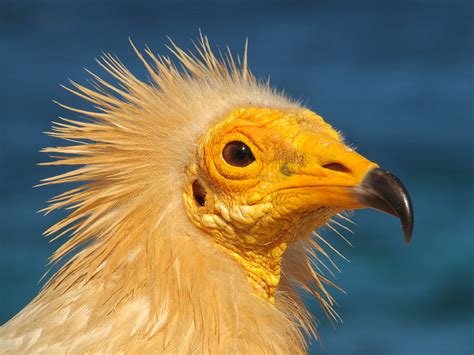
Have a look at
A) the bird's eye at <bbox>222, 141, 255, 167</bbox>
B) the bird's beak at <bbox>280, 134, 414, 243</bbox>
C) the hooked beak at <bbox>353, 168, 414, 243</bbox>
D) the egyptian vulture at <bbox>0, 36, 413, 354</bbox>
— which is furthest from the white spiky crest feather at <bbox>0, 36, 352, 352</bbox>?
the hooked beak at <bbox>353, 168, 414, 243</bbox>

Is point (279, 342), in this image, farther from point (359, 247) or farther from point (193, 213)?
point (359, 247)

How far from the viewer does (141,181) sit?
10.7ft

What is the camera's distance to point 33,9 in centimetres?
1273

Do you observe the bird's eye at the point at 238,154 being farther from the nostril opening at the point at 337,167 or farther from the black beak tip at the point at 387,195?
the black beak tip at the point at 387,195

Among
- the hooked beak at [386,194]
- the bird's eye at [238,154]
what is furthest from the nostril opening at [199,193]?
the hooked beak at [386,194]

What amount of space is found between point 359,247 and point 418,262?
67 centimetres

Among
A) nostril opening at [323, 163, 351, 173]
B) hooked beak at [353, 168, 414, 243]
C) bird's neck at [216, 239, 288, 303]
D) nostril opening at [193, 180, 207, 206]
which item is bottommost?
bird's neck at [216, 239, 288, 303]

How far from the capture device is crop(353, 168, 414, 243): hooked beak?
2.97 m

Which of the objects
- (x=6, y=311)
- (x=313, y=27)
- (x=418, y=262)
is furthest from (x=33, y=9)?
(x=418, y=262)

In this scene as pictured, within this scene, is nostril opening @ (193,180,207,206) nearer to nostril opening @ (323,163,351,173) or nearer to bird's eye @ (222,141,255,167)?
bird's eye @ (222,141,255,167)

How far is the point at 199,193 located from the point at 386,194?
0.69 metres

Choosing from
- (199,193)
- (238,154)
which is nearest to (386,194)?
(238,154)

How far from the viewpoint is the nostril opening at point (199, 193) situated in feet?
10.8

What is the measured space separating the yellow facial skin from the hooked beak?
0.07 metres
